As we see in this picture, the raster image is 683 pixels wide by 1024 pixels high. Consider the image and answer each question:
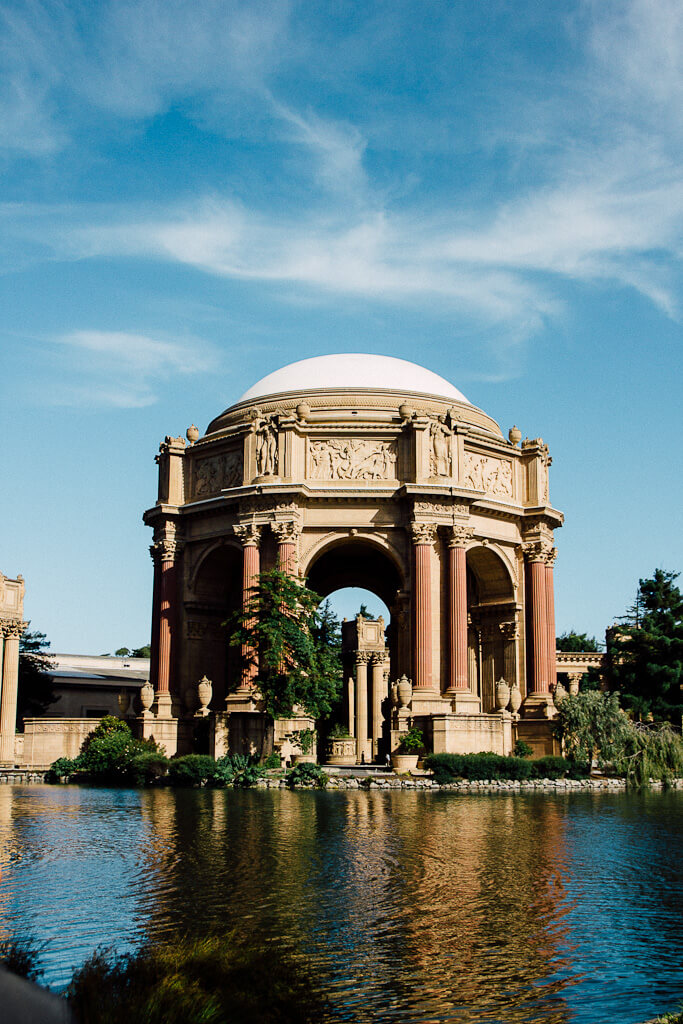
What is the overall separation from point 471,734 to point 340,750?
41.3 feet

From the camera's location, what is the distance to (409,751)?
37812mm

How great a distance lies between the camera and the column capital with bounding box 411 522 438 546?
42906mm

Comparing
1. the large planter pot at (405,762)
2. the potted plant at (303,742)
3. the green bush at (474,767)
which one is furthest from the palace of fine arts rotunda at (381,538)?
the green bush at (474,767)

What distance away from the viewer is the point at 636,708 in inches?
1813

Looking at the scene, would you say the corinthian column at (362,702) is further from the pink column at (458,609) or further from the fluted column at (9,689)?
the fluted column at (9,689)

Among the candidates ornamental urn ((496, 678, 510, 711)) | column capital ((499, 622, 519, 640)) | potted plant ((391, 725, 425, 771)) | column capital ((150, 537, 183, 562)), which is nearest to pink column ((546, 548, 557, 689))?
column capital ((499, 622, 519, 640))

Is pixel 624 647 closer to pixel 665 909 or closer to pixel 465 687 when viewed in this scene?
pixel 465 687

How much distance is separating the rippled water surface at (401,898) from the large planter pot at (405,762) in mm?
14039

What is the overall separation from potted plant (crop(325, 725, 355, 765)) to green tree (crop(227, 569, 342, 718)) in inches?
488

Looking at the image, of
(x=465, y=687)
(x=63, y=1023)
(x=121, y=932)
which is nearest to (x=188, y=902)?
(x=121, y=932)

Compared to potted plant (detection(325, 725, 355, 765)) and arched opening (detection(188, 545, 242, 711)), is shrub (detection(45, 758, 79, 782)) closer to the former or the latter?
arched opening (detection(188, 545, 242, 711))

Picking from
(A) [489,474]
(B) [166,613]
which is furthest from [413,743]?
(B) [166,613]

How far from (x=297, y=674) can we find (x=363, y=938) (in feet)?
86.2

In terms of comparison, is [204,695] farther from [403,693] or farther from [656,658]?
[656,658]
